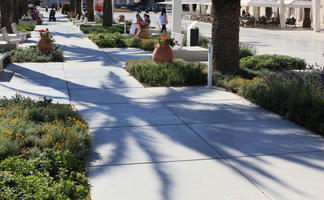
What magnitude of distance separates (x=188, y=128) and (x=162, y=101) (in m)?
2.06

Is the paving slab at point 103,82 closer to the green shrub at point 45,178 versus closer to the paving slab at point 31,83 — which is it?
the paving slab at point 31,83

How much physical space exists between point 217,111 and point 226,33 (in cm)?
345

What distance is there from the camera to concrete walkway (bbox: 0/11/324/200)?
4641mm

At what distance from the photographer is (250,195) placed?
4473 millimetres

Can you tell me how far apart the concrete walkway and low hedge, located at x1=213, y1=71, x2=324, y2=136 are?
206 millimetres

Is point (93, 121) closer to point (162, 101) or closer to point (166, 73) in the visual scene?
point (162, 101)

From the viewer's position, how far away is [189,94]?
952 centimetres

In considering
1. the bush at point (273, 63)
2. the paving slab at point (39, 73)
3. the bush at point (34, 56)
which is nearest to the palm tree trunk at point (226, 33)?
the bush at point (273, 63)

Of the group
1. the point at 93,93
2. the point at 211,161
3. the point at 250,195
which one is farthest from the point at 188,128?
the point at 93,93

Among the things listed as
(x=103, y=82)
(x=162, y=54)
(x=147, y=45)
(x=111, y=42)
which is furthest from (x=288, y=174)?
(x=111, y=42)

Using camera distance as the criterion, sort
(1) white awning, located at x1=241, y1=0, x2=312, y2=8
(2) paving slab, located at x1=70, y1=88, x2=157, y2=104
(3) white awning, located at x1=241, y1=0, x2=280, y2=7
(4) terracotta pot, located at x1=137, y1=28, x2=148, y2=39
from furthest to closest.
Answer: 1. (1) white awning, located at x1=241, y1=0, x2=312, y2=8
2. (3) white awning, located at x1=241, y1=0, x2=280, y2=7
3. (4) terracotta pot, located at x1=137, y1=28, x2=148, y2=39
4. (2) paving slab, located at x1=70, y1=88, x2=157, y2=104

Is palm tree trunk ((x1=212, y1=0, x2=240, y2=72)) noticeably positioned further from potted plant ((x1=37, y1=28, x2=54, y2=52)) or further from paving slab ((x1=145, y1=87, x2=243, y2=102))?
potted plant ((x1=37, y1=28, x2=54, y2=52))

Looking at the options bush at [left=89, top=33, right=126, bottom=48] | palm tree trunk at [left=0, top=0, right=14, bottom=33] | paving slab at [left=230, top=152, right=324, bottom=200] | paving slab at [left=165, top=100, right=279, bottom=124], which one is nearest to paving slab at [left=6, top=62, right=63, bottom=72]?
paving slab at [left=165, top=100, right=279, bottom=124]

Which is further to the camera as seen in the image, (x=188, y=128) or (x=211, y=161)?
(x=188, y=128)
